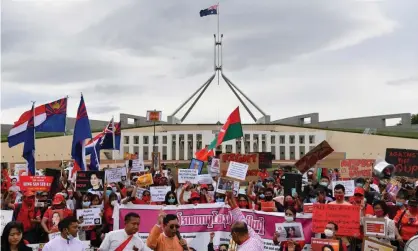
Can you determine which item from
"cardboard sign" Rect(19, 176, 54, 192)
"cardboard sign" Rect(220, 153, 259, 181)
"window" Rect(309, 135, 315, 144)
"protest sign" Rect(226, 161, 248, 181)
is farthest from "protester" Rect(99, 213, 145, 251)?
"window" Rect(309, 135, 315, 144)

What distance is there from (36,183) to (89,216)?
2502mm

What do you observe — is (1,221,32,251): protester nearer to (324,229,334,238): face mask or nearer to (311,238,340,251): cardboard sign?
(311,238,340,251): cardboard sign

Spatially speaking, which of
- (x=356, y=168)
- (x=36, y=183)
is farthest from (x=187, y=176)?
(x=356, y=168)

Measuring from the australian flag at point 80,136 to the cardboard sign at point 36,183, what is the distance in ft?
7.52

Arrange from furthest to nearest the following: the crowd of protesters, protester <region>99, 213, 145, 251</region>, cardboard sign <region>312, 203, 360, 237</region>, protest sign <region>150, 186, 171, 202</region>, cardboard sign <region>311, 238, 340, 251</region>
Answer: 1. protest sign <region>150, 186, 171, 202</region>
2. cardboard sign <region>312, 203, 360, 237</region>
3. cardboard sign <region>311, 238, 340, 251</region>
4. protester <region>99, 213, 145, 251</region>
5. the crowd of protesters

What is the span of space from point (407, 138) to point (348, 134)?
7430 mm

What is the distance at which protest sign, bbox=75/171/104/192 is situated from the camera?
10258 millimetres

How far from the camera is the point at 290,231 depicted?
755 centimetres

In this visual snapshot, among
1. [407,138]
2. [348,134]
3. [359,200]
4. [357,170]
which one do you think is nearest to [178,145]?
[348,134]

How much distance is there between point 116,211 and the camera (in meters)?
8.38

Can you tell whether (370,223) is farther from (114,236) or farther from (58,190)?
(58,190)

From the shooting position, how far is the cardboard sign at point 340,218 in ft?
24.6

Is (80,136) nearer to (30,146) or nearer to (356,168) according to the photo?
(30,146)

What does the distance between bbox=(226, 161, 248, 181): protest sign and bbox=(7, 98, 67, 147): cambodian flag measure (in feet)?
19.9
